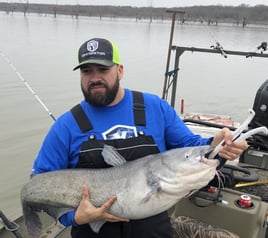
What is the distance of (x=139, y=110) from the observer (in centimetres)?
243

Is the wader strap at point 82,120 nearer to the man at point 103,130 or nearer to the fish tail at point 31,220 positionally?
the man at point 103,130

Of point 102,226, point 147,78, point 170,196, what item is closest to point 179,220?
point 102,226

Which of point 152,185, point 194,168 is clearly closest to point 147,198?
point 152,185

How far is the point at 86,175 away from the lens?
2211 mm

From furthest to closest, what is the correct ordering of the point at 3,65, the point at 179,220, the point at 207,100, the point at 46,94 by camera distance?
1. the point at 3,65
2. the point at 207,100
3. the point at 46,94
4. the point at 179,220

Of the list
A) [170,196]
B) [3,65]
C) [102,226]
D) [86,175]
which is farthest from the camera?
[3,65]

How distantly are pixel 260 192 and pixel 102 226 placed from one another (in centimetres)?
201

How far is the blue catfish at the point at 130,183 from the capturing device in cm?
187

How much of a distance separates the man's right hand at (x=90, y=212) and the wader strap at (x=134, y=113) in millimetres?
417

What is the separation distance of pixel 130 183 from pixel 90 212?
0.31 metres

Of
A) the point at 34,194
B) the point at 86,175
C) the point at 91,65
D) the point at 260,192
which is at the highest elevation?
the point at 91,65

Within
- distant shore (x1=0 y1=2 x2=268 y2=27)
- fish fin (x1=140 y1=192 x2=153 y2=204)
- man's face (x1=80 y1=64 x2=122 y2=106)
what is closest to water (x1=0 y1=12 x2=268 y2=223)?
man's face (x1=80 y1=64 x2=122 y2=106)

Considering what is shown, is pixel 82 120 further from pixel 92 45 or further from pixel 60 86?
pixel 60 86

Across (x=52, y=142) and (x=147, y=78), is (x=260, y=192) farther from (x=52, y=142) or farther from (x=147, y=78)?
(x=147, y=78)
